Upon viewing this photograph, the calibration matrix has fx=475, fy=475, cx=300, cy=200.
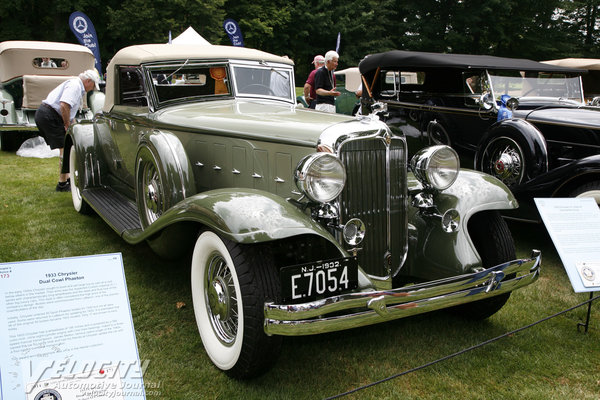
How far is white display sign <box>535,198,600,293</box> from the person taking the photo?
2834 mm

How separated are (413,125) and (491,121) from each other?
1.15 meters

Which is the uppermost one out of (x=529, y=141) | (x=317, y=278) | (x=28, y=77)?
(x=28, y=77)

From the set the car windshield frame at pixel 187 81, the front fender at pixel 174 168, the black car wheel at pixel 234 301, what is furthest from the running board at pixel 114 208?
the black car wheel at pixel 234 301

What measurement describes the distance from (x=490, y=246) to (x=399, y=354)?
2.95 feet

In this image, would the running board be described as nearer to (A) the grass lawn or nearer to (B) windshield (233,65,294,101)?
(A) the grass lawn

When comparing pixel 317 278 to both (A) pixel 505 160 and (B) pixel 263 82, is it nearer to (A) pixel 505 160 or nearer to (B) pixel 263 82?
(B) pixel 263 82

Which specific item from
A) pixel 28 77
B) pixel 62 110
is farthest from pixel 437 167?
pixel 28 77

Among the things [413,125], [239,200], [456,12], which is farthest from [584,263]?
[456,12]

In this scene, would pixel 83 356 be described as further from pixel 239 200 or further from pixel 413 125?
pixel 413 125

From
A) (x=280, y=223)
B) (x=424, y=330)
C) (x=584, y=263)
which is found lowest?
(x=424, y=330)

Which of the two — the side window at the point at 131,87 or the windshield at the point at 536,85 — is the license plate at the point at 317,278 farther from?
the windshield at the point at 536,85

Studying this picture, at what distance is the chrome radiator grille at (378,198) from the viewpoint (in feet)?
8.56

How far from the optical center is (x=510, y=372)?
2.60 metres

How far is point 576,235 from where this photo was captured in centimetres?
296
